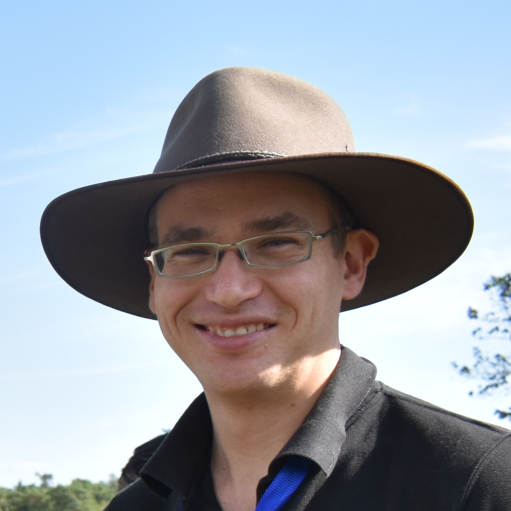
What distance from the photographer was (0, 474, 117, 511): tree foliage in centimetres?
1620

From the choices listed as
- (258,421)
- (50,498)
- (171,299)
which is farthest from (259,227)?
(50,498)

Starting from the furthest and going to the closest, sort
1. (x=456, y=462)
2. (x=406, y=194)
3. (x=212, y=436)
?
1. (x=212, y=436)
2. (x=406, y=194)
3. (x=456, y=462)

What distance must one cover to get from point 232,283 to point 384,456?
2.67 ft

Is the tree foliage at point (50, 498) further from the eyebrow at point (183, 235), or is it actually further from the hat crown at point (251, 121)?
the hat crown at point (251, 121)

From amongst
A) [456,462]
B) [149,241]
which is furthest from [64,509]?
[456,462]

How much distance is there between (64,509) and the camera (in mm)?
16484

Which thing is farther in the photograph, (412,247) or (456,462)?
(412,247)

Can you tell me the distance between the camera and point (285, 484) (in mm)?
2545

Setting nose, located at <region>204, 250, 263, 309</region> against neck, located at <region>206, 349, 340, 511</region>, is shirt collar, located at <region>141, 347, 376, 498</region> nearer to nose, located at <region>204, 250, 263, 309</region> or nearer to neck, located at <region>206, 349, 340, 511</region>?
neck, located at <region>206, 349, 340, 511</region>

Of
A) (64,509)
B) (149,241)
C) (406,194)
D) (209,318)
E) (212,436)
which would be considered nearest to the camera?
(209,318)

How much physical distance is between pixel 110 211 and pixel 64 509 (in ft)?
48.7

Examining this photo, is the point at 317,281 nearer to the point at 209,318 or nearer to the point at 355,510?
the point at 209,318

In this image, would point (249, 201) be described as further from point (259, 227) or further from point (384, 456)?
point (384, 456)

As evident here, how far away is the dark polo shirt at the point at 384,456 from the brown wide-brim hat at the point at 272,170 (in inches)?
26.6
